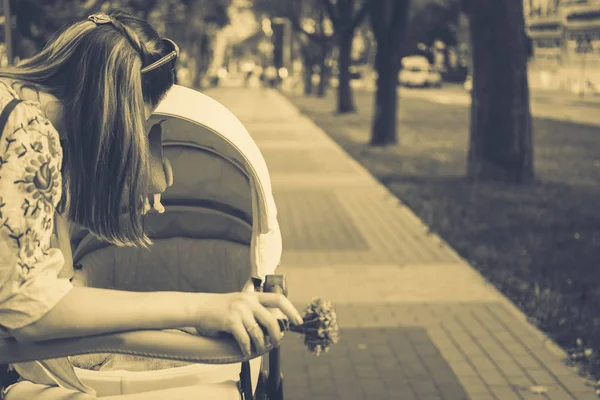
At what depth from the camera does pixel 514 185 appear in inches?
503

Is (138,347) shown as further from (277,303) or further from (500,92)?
(500,92)

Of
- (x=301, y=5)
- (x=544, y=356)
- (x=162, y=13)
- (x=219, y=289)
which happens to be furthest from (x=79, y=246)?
(x=162, y=13)

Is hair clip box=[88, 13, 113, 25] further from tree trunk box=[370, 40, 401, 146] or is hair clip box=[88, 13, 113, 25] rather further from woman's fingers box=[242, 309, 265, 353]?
tree trunk box=[370, 40, 401, 146]

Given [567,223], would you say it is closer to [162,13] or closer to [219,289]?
[219,289]

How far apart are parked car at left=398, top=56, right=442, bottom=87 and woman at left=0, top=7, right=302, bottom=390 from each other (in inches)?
2273

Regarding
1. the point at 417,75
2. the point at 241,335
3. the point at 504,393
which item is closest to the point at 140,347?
the point at 241,335

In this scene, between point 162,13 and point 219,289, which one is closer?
point 219,289

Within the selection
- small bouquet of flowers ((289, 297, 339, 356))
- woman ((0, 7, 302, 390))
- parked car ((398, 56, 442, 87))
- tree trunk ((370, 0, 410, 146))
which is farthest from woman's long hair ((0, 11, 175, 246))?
parked car ((398, 56, 442, 87))

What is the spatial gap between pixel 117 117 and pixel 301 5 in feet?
125

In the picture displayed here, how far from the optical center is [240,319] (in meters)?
1.82

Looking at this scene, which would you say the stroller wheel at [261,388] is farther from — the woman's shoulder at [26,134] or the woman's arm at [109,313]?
the woman's shoulder at [26,134]

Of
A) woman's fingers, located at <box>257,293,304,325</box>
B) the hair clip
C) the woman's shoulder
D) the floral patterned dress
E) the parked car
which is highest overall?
the hair clip

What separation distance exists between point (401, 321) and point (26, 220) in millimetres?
4730

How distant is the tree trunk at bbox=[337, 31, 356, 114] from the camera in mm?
29822
